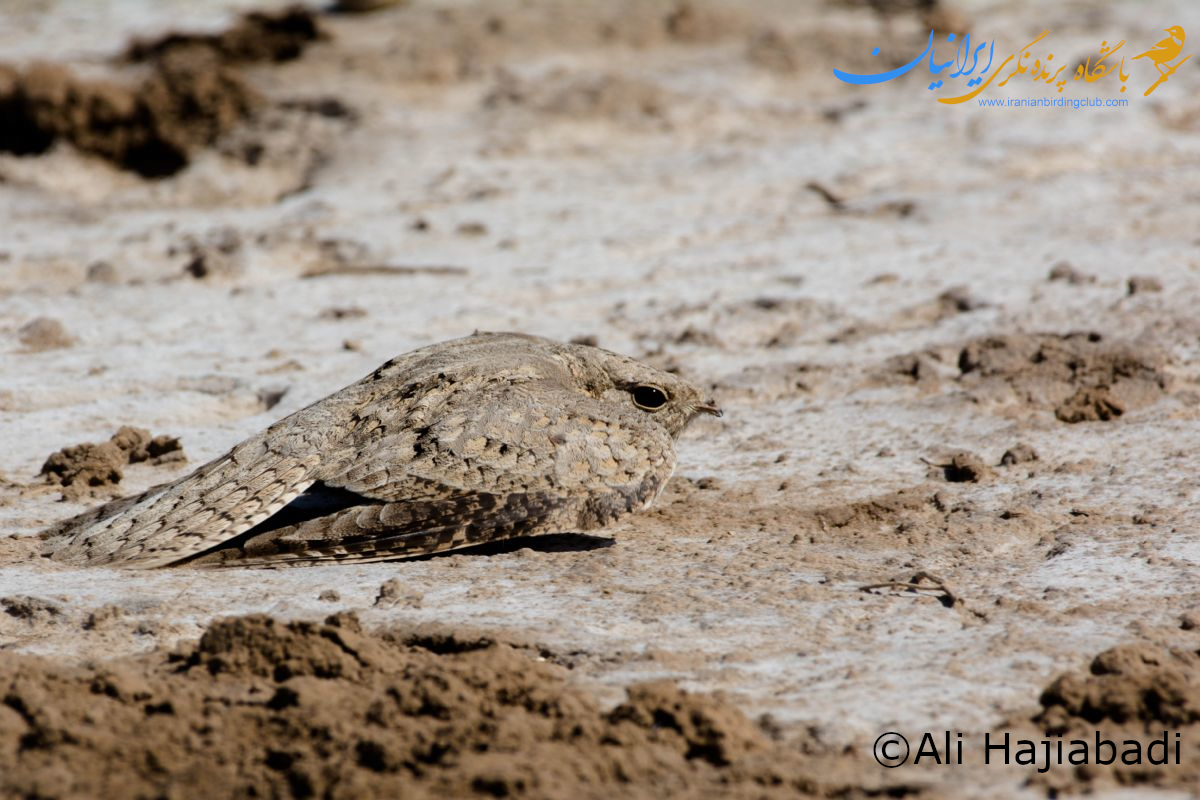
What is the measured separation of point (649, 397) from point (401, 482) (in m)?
1.24

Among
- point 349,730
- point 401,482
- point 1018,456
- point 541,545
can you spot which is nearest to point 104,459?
point 401,482

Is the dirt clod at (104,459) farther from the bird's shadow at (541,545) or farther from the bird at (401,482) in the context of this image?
the bird's shadow at (541,545)

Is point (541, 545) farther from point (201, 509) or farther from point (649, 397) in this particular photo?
point (201, 509)

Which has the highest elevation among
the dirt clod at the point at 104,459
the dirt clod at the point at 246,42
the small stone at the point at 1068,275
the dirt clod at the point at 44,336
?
the dirt clod at the point at 246,42

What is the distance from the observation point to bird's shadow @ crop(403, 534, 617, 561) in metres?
4.10

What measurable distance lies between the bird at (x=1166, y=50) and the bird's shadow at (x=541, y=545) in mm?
6878

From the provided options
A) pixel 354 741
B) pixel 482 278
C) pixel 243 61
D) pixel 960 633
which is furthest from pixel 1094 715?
pixel 243 61

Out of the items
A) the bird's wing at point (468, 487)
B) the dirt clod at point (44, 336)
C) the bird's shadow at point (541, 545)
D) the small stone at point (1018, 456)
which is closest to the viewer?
the bird's wing at point (468, 487)

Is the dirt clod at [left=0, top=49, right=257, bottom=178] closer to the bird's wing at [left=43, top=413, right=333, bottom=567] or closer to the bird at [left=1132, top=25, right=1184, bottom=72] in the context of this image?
the bird's wing at [left=43, top=413, right=333, bottom=567]

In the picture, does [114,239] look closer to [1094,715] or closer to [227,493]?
[227,493]

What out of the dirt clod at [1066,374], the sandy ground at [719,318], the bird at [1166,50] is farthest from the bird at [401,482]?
the bird at [1166,50]

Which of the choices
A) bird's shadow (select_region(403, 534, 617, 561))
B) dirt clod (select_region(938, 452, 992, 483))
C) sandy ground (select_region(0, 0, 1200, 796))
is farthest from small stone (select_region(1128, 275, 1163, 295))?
bird's shadow (select_region(403, 534, 617, 561))

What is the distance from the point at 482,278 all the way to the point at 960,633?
13.0 ft

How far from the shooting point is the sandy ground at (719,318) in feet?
11.5
